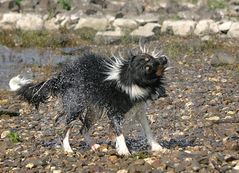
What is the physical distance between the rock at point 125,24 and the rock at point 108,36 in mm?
1434

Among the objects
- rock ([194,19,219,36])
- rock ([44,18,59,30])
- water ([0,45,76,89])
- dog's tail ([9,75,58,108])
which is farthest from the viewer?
rock ([44,18,59,30])

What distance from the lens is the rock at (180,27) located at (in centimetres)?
2014

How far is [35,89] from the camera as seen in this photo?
25.1 feet

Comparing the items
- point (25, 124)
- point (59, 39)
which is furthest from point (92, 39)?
point (25, 124)

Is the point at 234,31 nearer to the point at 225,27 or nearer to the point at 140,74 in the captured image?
the point at 225,27

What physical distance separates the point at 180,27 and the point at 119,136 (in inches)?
555

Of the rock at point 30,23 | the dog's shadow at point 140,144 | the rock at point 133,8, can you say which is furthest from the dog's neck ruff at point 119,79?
the rock at point 133,8

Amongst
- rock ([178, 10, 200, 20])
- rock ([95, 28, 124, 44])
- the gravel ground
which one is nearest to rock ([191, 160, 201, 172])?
the gravel ground

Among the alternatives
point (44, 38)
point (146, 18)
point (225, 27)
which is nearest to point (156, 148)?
point (44, 38)

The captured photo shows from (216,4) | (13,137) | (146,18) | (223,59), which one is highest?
(13,137)

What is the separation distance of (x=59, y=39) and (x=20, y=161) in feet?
39.9

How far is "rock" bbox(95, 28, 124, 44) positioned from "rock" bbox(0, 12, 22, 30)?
13.8ft

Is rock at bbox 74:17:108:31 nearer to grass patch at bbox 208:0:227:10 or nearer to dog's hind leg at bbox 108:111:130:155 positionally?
grass patch at bbox 208:0:227:10

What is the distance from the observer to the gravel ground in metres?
6.29
